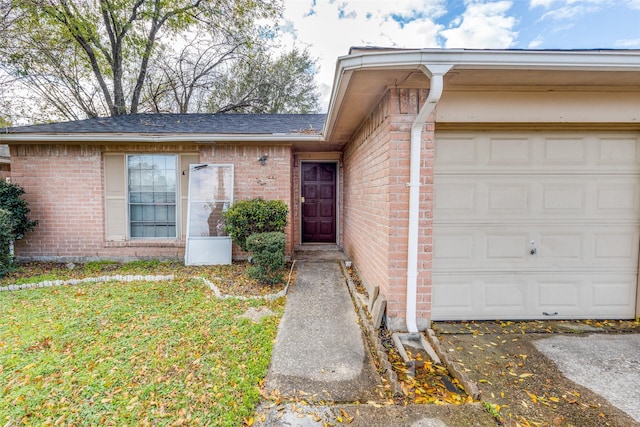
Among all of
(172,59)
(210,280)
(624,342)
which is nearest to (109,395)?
(210,280)

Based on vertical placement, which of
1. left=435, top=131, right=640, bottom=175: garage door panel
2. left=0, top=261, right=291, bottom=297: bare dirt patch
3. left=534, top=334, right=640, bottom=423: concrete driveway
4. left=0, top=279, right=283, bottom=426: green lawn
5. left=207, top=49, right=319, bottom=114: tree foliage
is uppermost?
left=207, top=49, right=319, bottom=114: tree foliage

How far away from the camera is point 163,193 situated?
5.84 m

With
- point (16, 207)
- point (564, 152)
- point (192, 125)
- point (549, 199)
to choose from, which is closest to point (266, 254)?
point (549, 199)

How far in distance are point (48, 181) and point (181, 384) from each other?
6.03m

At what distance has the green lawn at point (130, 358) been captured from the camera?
186 centimetres

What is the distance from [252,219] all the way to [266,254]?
1013mm

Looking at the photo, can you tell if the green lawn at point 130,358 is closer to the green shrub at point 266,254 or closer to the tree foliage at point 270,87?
the green shrub at point 266,254

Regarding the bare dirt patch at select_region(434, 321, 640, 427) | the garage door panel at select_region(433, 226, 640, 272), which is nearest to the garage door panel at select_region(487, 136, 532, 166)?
the garage door panel at select_region(433, 226, 640, 272)

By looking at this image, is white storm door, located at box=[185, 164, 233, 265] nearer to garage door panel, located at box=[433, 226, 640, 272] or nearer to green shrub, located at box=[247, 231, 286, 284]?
green shrub, located at box=[247, 231, 286, 284]

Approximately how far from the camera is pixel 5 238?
15.7ft

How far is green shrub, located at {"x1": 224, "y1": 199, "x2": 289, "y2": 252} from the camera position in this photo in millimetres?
4895

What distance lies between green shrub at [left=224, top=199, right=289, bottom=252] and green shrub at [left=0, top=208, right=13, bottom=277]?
12.2 ft

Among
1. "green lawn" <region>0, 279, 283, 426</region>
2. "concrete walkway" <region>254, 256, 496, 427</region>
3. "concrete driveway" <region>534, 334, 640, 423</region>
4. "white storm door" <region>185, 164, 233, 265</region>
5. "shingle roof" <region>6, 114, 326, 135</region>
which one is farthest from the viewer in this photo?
"white storm door" <region>185, 164, 233, 265</region>

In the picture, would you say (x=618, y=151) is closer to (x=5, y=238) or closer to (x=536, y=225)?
(x=536, y=225)
